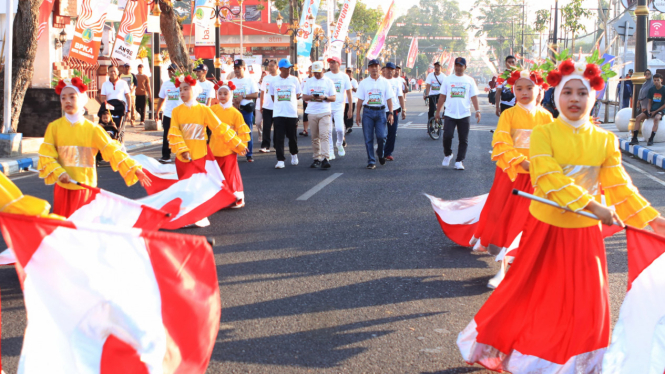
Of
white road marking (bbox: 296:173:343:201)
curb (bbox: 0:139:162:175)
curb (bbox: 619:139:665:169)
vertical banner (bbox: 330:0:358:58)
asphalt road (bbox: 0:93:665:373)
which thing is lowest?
asphalt road (bbox: 0:93:665:373)

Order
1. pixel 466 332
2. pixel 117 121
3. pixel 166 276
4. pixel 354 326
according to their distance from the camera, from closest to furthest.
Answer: pixel 166 276 < pixel 466 332 < pixel 354 326 < pixel 117 121

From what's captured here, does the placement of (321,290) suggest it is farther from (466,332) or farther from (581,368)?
(581,368)

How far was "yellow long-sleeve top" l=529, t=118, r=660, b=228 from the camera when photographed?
3.58m

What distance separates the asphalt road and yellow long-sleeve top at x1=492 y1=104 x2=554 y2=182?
3.37 ft

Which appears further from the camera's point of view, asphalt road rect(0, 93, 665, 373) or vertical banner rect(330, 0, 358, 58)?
vertical banner rect(330, 0, 358, 58)

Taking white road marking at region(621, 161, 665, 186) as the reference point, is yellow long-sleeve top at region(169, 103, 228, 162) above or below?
above

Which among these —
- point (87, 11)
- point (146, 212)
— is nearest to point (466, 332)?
point (146, 212)

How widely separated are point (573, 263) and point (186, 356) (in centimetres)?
201

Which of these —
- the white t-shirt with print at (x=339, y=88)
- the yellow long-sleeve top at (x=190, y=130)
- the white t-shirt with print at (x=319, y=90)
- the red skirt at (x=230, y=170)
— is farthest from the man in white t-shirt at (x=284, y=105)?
the yellow long-sleeve top at (x=190, y=130)

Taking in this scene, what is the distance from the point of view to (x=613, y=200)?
3.66m

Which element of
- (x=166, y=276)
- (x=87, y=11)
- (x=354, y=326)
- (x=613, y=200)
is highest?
(x=87, y=11)

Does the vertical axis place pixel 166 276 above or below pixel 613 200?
below

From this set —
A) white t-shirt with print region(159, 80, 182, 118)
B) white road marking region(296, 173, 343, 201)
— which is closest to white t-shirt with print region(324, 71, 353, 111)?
white road marking region(296, 173, 343, 201)

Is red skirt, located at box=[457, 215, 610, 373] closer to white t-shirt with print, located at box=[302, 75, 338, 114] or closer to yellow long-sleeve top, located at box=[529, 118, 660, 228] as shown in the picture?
yellow long-sleeve top, located at box=[529, 118, 660, 228]
